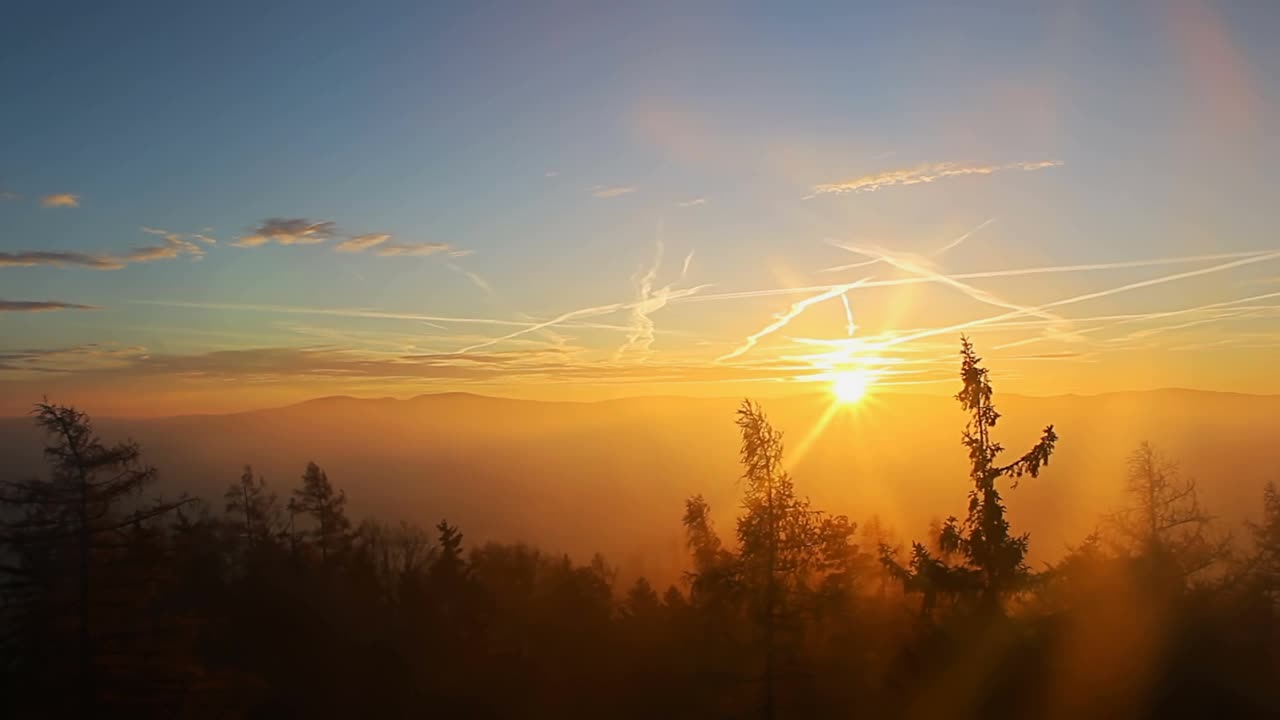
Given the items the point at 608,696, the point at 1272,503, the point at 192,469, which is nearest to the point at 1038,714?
the point at 608,696

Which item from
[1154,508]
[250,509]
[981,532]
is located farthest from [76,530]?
[1154,508]

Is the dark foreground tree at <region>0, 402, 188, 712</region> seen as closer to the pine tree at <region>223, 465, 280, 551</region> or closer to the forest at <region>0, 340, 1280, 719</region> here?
the forest at <region>0, 340, 1280, 719</region>

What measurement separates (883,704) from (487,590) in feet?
64.6

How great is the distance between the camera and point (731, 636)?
79.3 ft

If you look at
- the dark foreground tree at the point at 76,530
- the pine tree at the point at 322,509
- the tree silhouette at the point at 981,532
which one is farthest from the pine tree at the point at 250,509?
the tree silhouette at the point at 981,532

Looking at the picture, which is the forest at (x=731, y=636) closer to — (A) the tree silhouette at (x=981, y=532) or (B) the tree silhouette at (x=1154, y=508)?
(A) the tree silhouette at (x=981, y=532)

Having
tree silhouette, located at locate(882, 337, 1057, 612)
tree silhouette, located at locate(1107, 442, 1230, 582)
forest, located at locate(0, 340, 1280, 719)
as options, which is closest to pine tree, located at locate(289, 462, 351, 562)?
forest, located at locate(0, 340, 1280, 719)

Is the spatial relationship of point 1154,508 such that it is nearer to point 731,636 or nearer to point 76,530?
point 731,636

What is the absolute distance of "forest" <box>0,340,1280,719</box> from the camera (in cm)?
1722

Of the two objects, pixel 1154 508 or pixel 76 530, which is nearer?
pixel 76 530

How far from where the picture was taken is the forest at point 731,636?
17.2 m

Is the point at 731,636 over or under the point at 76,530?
under

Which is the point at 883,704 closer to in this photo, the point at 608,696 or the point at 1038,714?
the point at 1038,714

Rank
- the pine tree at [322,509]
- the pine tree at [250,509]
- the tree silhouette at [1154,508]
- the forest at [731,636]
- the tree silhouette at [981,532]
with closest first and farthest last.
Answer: the forest at [731,636] < the tree silhouette at [981,532] < the tree silhouette at [1154,508] < the pine tree at [322,509] < the pine tree at [250,509]
